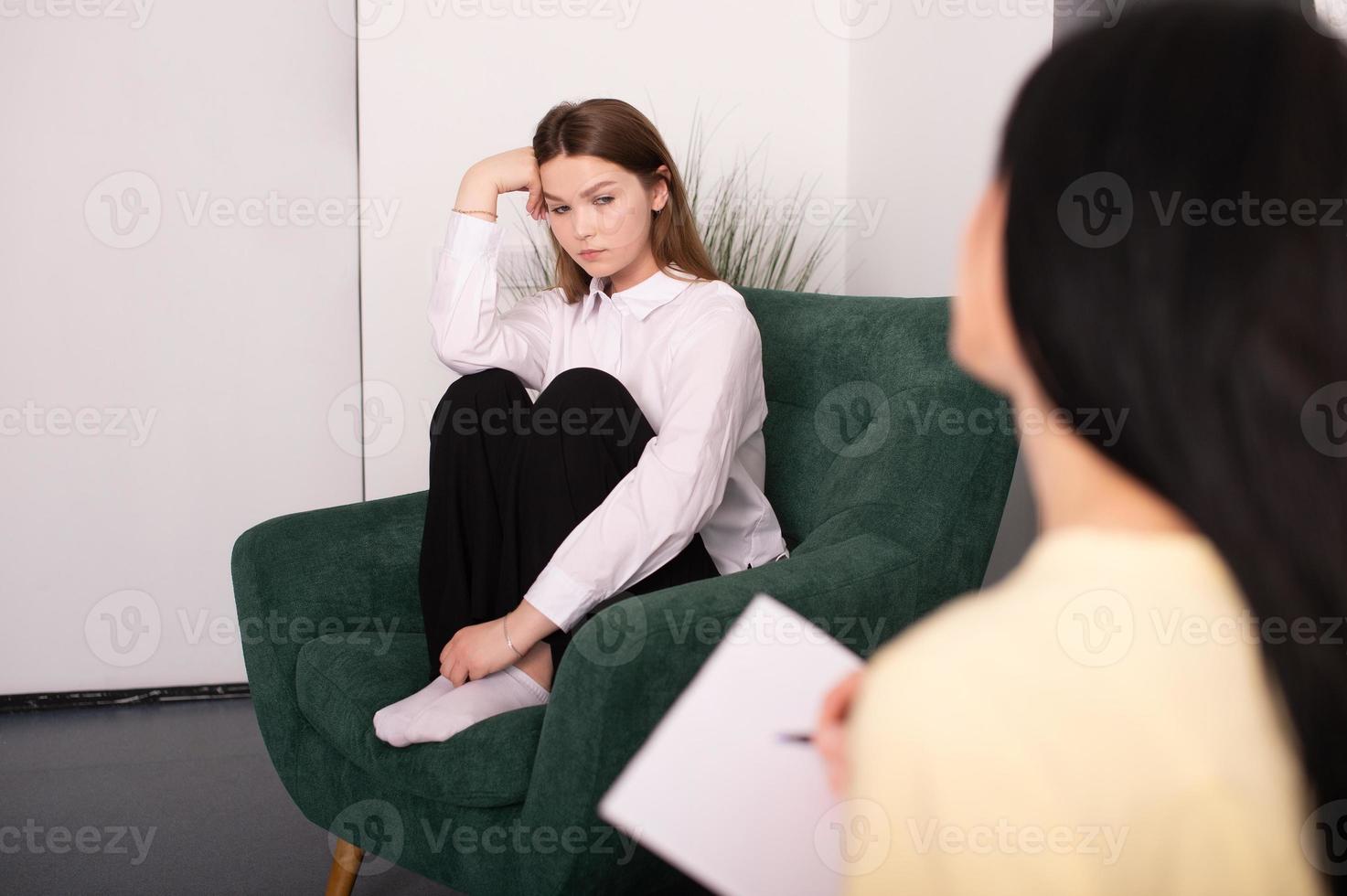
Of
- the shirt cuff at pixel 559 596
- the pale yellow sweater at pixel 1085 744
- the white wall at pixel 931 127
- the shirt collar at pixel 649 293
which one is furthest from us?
the white wall at pixel 931 127

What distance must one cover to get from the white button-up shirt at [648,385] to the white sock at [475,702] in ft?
0.34

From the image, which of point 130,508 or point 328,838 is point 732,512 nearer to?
point 328,838

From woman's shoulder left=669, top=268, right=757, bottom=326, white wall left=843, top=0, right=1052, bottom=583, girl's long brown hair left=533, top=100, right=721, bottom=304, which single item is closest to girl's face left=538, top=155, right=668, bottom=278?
girl's long brown hair left=533, top=100, right=721, bottom=304

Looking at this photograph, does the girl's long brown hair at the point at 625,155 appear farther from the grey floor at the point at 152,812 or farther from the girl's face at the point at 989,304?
the girl's face at the point at 989,304

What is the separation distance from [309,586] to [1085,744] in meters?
1.59

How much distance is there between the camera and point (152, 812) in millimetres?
2336

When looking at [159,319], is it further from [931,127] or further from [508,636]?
[931,127]

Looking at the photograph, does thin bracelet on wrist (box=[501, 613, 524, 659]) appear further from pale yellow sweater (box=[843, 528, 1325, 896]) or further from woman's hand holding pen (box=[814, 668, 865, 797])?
pale yellow sweater (box=[843, 528, 1325, 896])

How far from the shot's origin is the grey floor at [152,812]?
205cm

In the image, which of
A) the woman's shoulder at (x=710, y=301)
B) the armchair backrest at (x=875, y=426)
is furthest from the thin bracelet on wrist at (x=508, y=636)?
the woman's shoulder at (x=710, y=301)

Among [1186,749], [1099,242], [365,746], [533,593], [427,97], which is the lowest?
[365,746]

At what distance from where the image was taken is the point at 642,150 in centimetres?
186

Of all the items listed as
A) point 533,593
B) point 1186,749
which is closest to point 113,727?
point 533,593

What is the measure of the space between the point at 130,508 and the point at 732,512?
184 centimetres
